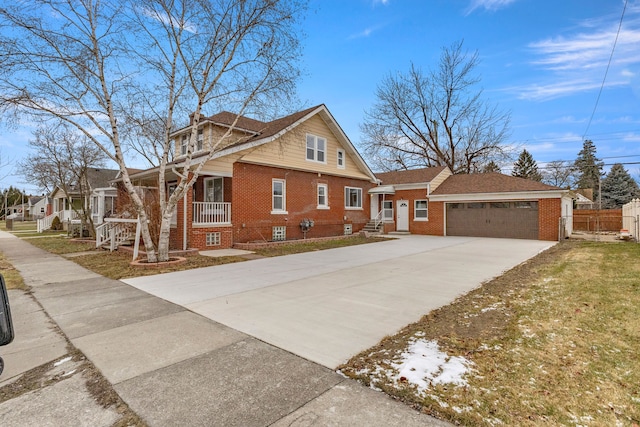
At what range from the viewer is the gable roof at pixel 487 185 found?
58.4ft

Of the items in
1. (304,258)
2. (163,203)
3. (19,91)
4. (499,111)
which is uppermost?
(499,111)

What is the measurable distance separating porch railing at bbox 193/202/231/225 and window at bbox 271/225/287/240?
248 centimetres

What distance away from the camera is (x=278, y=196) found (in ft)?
52.5

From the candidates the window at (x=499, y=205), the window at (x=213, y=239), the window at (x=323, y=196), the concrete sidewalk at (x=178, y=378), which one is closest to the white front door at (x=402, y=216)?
the window at (x=499, y=205)

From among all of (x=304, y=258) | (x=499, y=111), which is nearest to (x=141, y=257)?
(x=304, y=258)

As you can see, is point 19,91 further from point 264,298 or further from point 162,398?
point 162,398

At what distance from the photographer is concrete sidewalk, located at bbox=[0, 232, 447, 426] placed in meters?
2.46

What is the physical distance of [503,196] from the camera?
18125 millimetres

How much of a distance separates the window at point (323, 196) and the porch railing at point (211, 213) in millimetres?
5918

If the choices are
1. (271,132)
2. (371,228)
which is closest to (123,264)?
(271,132)

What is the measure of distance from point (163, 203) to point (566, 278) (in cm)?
1155

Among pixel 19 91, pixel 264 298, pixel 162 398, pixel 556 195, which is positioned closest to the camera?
pixel 162 398

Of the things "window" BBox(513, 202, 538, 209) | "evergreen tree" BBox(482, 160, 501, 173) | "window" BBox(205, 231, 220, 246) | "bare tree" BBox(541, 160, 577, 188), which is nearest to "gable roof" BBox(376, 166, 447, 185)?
"window" BBox(513, 202, 538, 209)

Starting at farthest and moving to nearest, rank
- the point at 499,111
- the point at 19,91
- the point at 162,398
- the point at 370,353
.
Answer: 1. the point at 499,111
2. the point at 19,91
3. the point at 370,353
4. the point at 162,398
